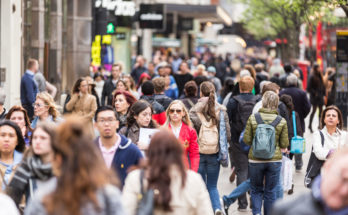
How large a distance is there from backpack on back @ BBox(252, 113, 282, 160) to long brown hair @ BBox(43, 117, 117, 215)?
18.1ft

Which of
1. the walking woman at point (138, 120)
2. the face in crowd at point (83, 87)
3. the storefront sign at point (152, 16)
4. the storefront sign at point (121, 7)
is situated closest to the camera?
the walking woman at point (138, 120)

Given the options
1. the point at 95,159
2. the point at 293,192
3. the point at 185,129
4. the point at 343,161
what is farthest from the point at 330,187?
the point at 293,192

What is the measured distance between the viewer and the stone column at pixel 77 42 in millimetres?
24484

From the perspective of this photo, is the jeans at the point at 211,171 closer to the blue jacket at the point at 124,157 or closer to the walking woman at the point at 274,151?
the walking woman at the point at 274,151

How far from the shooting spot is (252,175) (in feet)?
Answer: 33.1

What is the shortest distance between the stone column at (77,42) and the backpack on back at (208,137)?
560 inches

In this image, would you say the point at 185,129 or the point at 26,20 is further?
the point at 26,20

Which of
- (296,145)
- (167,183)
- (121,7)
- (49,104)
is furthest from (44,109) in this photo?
(121,7)

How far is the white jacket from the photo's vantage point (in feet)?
30.9

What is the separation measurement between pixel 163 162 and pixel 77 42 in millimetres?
19762

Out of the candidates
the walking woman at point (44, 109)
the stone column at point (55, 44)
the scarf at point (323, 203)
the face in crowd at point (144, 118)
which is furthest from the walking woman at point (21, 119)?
the stone column at point (55, 44)

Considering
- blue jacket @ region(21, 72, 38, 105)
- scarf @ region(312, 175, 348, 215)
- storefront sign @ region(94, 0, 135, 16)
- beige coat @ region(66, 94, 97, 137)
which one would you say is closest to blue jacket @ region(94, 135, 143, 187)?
scarf @ region(312, 175, 348, 215)

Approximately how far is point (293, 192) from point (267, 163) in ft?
10.6

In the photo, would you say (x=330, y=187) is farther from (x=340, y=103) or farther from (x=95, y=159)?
(x=340, y=103)
